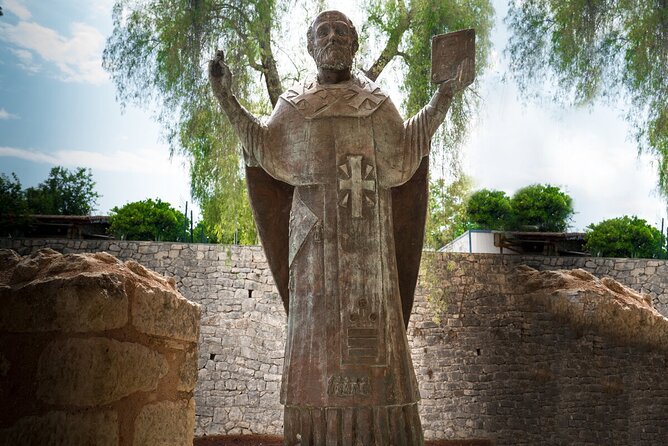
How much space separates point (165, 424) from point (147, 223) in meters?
12.4

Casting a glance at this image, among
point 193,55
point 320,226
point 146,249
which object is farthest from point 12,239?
point 320,226

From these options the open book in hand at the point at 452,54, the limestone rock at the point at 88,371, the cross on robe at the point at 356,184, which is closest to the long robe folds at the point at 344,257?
the cross on robe at the point at 356,184

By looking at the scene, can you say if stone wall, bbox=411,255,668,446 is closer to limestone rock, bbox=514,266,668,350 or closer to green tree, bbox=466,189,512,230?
limestone rock, bbox=514,266,668,350

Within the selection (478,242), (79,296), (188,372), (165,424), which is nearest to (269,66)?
(478,242)


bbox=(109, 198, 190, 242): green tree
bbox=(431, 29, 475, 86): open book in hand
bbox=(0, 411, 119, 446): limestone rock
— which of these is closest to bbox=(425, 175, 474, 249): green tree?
bbox=(109, 198, 190, 242): green tree

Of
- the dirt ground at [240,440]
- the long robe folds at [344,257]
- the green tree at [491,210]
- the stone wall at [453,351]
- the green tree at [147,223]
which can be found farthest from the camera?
the green tree at [147,223]

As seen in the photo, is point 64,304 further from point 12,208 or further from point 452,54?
point 12,208

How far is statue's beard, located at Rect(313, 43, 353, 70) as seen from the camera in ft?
10.5

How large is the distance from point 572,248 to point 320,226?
1208 centimetres

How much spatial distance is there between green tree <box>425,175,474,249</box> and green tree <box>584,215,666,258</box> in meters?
4.28

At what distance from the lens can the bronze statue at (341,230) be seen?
281 cm

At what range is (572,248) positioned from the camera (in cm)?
1394

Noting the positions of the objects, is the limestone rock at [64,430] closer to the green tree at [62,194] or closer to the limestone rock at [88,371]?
the limestone rock at [88,371]

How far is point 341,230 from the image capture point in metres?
2.96
